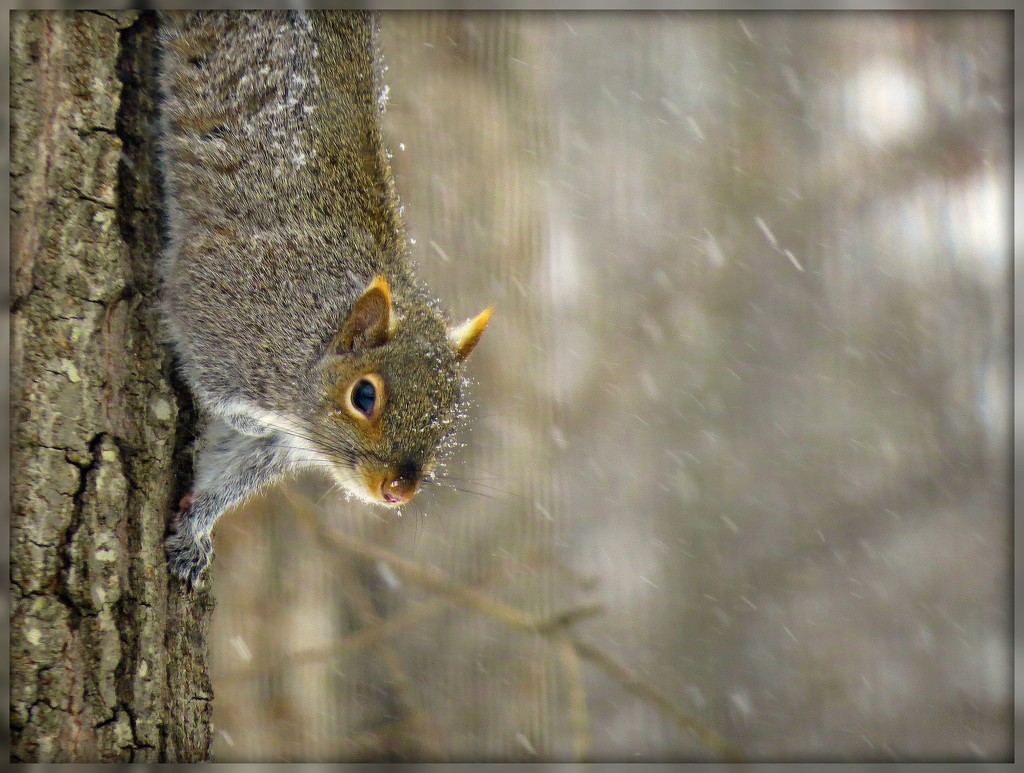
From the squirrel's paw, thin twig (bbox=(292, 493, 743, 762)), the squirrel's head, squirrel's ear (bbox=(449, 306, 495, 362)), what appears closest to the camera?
the squirrel's paw

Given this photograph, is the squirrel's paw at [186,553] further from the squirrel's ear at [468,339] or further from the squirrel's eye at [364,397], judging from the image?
the squirrel's ear at [468,339]

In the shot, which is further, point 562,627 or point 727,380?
point 727,380

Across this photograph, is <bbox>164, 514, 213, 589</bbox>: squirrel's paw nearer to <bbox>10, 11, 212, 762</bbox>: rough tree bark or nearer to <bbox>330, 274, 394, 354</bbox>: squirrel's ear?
<bbox>10, 11, 212, 762</bbox>: rough tree bark

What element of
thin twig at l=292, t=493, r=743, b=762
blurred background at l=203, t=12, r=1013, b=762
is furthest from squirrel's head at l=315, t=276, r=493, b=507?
→ blurred background at l=203, t=12, r=1013, b=762

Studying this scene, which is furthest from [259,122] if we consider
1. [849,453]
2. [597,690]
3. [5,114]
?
[849,453]

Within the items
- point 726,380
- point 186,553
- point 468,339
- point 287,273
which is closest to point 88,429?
point 186,553

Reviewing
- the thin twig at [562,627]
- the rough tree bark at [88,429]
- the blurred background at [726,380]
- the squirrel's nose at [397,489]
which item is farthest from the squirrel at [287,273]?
the blurred background at [726,380]

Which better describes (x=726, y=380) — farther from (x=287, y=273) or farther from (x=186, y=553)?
(x=186, y=553)
